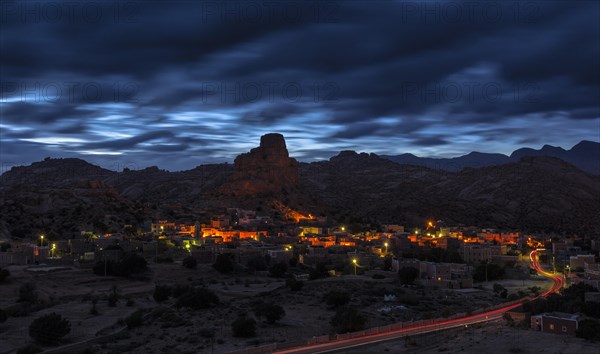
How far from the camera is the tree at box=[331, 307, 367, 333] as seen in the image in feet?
111

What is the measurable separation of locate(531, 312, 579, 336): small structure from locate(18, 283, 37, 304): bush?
1417 inches

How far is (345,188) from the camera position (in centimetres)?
16862

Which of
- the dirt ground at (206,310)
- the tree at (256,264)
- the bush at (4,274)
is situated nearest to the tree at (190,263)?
the dirt ground at (206,310)

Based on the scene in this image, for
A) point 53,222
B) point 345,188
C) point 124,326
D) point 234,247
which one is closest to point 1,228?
point 53,222

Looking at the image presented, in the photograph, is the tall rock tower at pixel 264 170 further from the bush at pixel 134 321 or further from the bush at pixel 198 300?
the bush at pixel 134 321

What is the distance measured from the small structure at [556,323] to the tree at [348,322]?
378 inches

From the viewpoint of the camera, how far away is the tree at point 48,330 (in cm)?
3441

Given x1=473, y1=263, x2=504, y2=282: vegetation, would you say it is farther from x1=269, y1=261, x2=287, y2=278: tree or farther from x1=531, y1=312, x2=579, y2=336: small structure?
x1=531, y1=312, x2=579, y2=336: small structure

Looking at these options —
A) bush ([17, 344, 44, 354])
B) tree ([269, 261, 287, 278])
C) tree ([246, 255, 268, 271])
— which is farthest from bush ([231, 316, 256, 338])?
tree ([246, 255, 268, 271])

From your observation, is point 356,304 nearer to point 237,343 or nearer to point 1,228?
point 237,343

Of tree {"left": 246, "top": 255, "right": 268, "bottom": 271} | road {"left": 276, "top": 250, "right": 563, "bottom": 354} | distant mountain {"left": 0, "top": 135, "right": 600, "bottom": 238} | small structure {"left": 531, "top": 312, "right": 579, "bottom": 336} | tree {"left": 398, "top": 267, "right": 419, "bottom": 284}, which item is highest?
distant mountain {"left": 0, "top": 135, "right": 600, "bottom": 238}

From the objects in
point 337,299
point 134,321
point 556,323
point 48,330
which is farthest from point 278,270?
point 556,323

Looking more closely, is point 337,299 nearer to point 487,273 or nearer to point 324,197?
point 487,273

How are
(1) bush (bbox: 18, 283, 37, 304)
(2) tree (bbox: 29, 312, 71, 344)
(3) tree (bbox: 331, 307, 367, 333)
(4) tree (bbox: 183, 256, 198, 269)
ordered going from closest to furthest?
1. (3) tree (bbox: 331, 307, 367, 333)
2. (2) tree (bbox: 29, 312, 71, 344)
3. (1) bush (bbox: 18, 283, 37, 304)
4. (4) tree (bbox: 183, 256, 198, 269)
